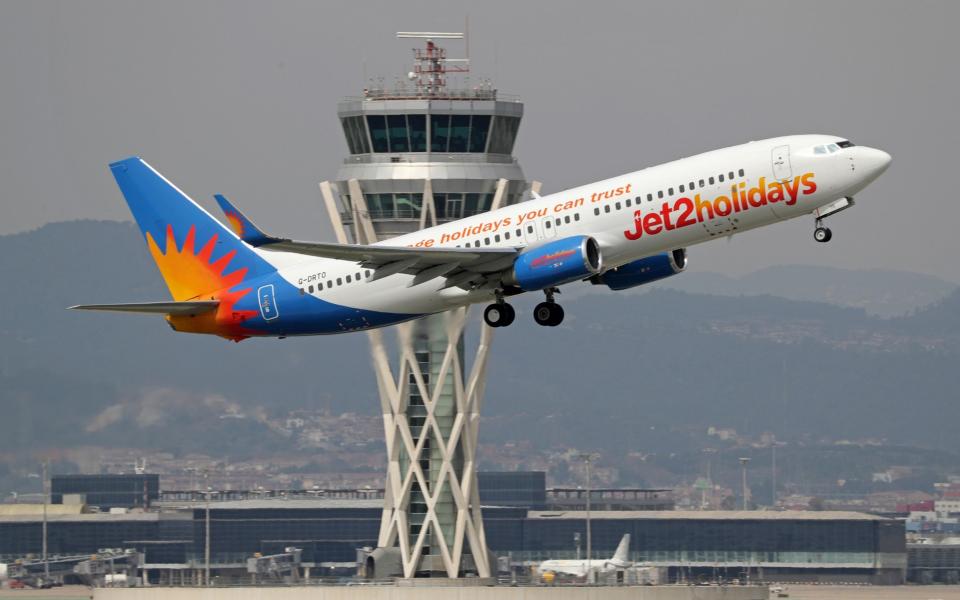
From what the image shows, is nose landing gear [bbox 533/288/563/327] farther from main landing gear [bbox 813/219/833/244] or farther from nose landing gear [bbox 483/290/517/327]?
main landing gear [bbox 813/219/833/244]

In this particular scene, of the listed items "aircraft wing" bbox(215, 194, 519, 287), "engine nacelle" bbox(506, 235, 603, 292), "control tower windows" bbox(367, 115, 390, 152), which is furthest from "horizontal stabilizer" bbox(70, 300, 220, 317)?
"control tower windows" bbox(367, 115, 390, 152)

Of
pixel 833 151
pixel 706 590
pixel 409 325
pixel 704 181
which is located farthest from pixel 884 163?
pixel 409 325

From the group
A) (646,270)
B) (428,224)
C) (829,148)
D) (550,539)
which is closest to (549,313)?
(646,270)

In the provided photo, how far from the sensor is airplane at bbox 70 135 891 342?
65.4 m

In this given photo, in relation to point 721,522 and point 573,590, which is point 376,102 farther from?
point 721,522

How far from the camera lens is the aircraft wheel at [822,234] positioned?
66.0 meters

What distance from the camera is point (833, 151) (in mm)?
65750

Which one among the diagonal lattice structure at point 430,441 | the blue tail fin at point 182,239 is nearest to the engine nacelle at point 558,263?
the blue tail fin at point 182,239

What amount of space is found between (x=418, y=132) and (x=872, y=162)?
202 feet

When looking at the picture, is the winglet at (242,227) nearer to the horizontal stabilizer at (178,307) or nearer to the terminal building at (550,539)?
the horizontal stabilizer at (178,307)

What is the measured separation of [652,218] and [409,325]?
47.6m

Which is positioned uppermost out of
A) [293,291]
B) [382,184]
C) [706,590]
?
[382,184]

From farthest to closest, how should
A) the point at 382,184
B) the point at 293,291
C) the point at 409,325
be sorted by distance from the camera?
1. the point at 382,184
2. the point at 409,325
3. the point at 293,291

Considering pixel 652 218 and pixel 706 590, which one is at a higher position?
pixel 652 218
